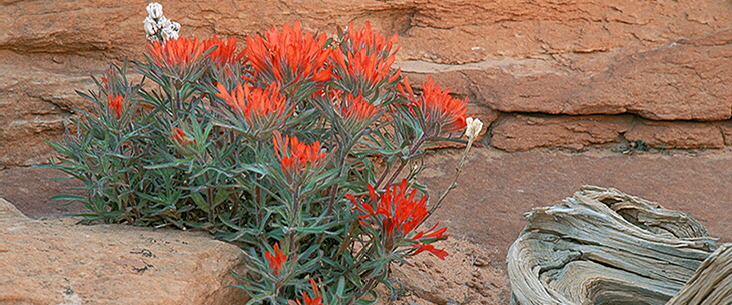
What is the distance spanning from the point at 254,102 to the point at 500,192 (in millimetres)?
2643

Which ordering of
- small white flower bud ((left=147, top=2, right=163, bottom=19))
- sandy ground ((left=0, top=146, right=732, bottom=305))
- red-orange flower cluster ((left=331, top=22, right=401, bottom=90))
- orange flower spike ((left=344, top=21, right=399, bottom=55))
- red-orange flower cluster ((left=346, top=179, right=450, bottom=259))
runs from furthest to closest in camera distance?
sandy ground ((left=0, top=146, right=732, bottom=305)) → small white flower bud ((left=147, top=2, right=163, bottom=19)) → orange flower spike ((left=344, top=21, right=399, bottom=55)) → red-orange flower cluster ((left=331, top=22, right=401, bottom=90)) → red-orange flower cluster ((left=346, top=179, right=450, bottom=259))

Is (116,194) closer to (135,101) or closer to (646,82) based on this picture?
(135,101)

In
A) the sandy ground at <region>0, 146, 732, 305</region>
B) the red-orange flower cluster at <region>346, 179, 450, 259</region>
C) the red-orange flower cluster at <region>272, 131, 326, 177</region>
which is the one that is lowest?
the sandy ground at <region>0, 146, 732, 305</region>

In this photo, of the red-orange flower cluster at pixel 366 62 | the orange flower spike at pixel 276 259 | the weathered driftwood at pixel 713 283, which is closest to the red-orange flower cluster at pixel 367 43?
the red-orange flower cluster at pixel 366 62

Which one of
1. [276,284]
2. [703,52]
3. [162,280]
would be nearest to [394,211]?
[276,284]

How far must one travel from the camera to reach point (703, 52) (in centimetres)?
486

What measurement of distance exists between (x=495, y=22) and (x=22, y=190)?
3.36 meters

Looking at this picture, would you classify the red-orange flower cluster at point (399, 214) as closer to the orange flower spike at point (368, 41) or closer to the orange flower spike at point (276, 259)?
the orange flower spike at point (276, 259)

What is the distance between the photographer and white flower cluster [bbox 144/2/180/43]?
2648 millimetres

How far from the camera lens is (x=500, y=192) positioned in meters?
4.30

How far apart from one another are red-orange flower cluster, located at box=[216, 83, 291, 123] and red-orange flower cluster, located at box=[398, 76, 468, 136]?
1.53 ft

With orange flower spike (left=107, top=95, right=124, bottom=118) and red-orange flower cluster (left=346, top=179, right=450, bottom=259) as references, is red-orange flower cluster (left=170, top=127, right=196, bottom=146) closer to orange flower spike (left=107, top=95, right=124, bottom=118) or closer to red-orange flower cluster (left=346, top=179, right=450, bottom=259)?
orange flower spike (left=107, top=95, right=124, bottom=118)

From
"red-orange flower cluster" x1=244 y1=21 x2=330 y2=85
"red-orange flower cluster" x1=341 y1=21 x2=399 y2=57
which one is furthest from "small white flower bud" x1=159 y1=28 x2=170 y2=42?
"red-orange flower cluster" x1=341 y1=21 x2=399 y2=57

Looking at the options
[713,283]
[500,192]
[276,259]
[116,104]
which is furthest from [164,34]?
[500,192]
